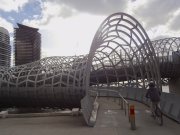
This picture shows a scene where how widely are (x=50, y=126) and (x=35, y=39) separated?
122 m

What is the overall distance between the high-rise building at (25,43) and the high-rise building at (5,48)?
526 centimetres

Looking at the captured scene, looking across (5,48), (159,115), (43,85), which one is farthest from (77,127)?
(5,48)

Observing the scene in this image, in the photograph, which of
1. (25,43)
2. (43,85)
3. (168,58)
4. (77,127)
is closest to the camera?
(77,127)

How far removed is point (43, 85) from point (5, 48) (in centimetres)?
7335

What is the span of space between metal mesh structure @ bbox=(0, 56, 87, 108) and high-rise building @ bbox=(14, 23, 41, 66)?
220 feet

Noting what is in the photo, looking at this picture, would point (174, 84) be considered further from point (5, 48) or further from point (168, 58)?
point (5, 48)

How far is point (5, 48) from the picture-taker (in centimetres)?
A: 11825

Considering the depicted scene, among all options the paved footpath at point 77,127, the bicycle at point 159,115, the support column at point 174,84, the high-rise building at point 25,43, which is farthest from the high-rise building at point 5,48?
the bicycle at point 159,115

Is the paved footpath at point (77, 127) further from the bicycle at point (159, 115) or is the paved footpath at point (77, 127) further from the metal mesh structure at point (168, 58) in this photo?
the metal mesh structure at point (168, 58)

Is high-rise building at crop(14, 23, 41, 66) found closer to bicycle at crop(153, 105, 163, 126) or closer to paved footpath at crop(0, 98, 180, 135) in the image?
paved footpath at crop(0, 98, 180, 135)

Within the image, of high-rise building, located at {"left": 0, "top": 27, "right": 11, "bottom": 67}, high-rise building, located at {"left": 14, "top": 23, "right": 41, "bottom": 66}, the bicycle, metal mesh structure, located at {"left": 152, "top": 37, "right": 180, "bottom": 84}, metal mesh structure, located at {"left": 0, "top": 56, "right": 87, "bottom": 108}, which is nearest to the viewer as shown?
the bicycle

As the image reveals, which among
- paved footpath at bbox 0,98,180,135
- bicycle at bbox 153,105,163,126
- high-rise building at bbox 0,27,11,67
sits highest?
high-rise building at bbox 0,27,11,67

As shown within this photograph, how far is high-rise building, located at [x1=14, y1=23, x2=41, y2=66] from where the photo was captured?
413 feet

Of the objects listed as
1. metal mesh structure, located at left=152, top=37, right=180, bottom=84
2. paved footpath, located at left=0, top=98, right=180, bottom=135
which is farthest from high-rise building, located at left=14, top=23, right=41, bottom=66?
paved footpath, located at left=0, top=98, right=180, bottom=135
